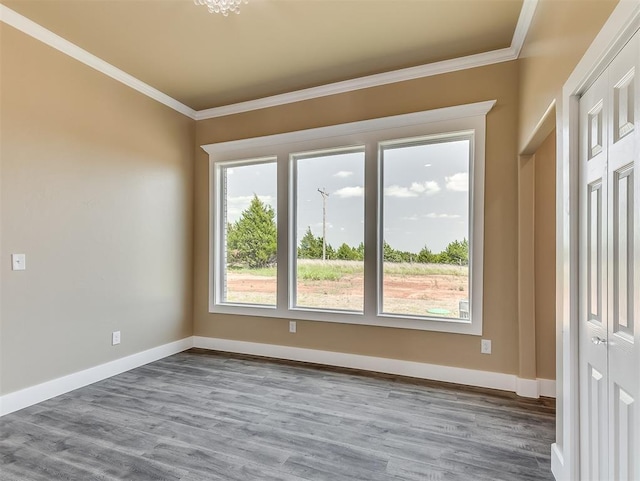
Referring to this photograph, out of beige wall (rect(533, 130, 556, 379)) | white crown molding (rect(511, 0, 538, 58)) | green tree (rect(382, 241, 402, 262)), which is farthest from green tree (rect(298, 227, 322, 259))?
white crown molding (rect(511, 0, 538, 58))

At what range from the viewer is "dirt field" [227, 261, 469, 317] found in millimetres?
3141

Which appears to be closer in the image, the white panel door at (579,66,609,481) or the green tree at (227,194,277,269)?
the white panel door at (579,66,609,481)

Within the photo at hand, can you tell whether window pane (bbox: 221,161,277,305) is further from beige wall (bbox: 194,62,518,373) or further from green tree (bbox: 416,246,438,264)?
green tree (bbox: 416,246,438,264)

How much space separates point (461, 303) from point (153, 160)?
3.56m

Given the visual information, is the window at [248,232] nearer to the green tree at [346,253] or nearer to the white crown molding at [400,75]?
the white crown molding at [400,75]

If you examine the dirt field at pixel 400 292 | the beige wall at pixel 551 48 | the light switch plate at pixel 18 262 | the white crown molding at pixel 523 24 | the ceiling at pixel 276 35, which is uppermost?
the ceiling at pixel 276 35

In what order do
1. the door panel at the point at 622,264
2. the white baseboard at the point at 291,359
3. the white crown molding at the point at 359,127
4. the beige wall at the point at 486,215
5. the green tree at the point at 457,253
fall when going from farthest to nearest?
the green tree at the point at 457,253 → the white crown molding at the point at 359,127 → the beige wall at the point at 486,215 → the white baseboard at the point at 291,359 → the door panel at the point at 622,264

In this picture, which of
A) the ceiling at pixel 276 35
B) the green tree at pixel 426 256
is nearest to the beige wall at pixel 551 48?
the ceiling at pixel 276 35

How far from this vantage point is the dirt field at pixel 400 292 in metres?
3.14

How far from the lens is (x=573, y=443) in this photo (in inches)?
61.3

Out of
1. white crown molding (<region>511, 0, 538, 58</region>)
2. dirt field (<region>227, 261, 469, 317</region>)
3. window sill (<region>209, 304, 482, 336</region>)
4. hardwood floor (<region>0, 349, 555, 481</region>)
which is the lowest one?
hardwood floor (<region>0, 349, 555, 481</region>)

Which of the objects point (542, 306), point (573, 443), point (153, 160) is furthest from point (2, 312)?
point (542, 306)

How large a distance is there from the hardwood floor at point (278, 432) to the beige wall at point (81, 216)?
0.52 m

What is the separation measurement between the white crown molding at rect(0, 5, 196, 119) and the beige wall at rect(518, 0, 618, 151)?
3.56 m
